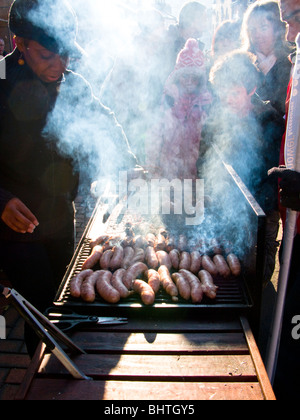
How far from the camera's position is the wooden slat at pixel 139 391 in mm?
1724

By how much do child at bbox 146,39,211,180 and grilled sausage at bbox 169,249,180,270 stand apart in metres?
2.15

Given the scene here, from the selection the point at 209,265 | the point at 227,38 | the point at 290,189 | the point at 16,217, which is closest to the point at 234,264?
the point at 209,265

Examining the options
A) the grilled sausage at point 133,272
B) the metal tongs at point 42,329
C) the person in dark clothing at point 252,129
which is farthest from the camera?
the person in dark clothing at point 252,129

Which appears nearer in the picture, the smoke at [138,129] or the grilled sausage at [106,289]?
the grilled sausage at [106,289]

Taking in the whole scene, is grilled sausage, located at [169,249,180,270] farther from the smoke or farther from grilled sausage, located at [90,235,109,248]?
grilled sausage, located at [90,235,109,248]

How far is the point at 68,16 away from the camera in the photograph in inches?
97.4

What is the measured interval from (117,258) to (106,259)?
0.10 m

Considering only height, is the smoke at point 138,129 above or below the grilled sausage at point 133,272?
above

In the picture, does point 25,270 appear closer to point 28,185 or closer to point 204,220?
point 28,185

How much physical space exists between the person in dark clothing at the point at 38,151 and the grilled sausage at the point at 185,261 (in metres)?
1.06

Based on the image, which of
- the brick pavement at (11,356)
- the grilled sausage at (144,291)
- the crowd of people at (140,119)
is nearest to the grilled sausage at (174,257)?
the grilled sausage at (144,291)

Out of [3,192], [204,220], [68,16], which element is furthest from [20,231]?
[204,220]

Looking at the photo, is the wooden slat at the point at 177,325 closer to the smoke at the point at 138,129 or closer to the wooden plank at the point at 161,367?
the wooden plank at the point at 161,367

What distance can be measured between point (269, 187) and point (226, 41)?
11.0 feet
